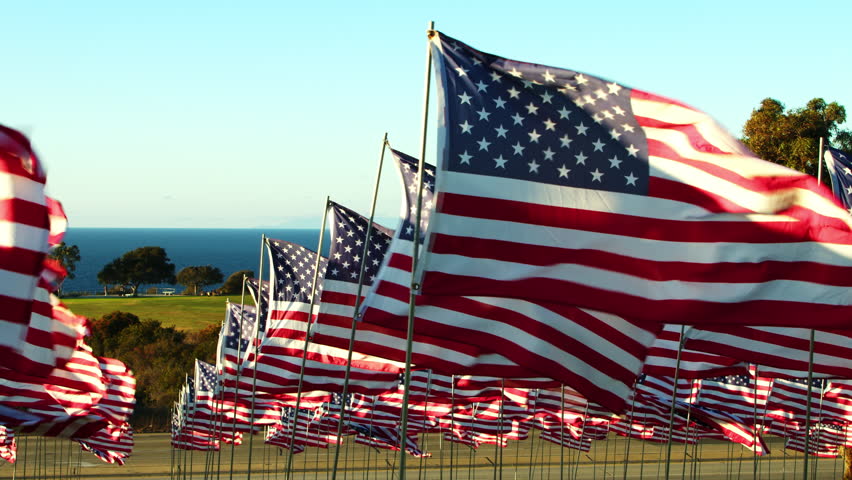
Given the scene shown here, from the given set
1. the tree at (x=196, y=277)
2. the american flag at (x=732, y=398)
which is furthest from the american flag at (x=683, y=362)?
the tree at (x=196, y=277)

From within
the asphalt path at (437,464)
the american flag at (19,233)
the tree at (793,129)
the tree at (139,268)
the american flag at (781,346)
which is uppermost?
the tree at (793,129)

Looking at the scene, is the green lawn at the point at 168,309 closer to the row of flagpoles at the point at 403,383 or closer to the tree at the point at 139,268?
the tree at the point at 139,268

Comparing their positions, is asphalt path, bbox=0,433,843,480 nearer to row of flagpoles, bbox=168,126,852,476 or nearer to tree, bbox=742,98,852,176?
row of flagpoles, bbox=168,126,852,476

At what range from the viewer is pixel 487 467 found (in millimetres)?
51344

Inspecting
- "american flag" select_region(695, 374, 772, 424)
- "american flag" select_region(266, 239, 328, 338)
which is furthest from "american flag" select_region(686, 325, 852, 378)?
"american flag" select_region(695, 374, 772, 424)

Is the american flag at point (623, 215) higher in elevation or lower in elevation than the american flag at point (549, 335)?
higher

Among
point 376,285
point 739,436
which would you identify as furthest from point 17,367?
point 739,436

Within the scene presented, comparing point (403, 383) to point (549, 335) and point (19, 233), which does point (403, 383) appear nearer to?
point (549, 335)

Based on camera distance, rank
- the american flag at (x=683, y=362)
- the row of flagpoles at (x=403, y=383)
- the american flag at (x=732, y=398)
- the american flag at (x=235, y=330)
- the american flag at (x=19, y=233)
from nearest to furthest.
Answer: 1. the american flag at (x=19, y=233)
2. the row of flagpoles at (x=403, y=383)
3. the american flag at (x=683, y=362)
4. the american flag at (x=732, y=398)
5. the american flag at (x=235, y=330)

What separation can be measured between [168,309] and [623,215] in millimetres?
104074

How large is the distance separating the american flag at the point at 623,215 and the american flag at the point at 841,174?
815cm

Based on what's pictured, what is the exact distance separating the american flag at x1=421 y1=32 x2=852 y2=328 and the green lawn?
82704mm

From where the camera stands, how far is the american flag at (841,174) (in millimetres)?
18188

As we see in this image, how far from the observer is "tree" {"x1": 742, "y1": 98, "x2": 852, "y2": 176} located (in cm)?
4334
